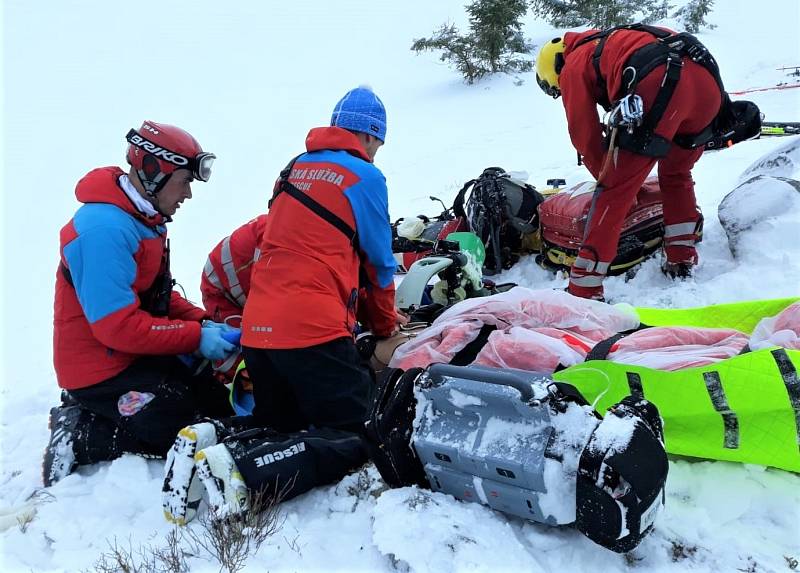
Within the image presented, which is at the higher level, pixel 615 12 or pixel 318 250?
pixel 615 12

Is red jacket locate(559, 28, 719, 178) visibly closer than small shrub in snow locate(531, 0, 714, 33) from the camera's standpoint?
Yes

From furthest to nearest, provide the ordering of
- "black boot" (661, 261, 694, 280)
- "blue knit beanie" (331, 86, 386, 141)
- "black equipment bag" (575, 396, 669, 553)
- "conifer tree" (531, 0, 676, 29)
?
1. "conifer tree" (531, 0, 676, 29)
2. "black boot" (661, 261, 694, 280)
3. "blue knit beanie" (331, 86, 386, 141)
4. "black equipment bag" (575, 396, 669, 553)

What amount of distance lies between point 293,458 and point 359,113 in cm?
186

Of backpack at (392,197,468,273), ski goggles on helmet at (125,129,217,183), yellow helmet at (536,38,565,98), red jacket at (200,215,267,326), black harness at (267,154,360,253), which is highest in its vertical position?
yellow helmet at (536,38,565,98)

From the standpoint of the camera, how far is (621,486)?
1.70m

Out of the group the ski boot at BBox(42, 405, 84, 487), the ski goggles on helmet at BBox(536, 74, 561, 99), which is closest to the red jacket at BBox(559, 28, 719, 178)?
the ski goggles on helmet at BBox(536, 74, 561, 99)

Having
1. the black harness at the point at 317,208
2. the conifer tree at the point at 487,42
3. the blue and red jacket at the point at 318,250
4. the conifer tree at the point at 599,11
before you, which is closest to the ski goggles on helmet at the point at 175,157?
the black harness at the point at 317,208

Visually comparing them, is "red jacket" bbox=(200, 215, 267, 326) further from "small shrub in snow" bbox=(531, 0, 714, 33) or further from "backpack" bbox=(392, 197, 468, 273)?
"small shrub in snow" bbox=(531, 0, 714, 33)

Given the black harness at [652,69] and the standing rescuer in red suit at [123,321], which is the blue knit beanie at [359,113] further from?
the black harness at [652,69]

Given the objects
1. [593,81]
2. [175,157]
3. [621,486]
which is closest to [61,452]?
[175,157]

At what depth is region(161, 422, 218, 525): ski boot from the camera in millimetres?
2342

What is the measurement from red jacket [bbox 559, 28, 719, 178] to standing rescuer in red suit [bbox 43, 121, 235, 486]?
2.53 metres

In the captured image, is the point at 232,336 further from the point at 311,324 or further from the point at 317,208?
the point at 317,208

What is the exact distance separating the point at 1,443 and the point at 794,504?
4280 mm
